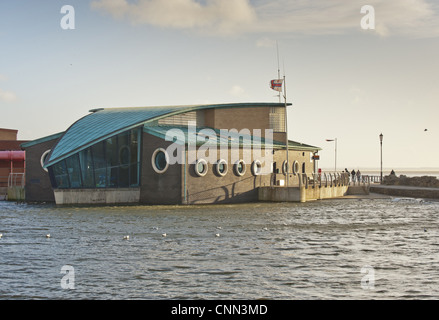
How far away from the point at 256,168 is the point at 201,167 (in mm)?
6665

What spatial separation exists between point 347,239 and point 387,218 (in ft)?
38.3

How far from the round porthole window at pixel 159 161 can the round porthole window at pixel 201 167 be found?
2393 mm

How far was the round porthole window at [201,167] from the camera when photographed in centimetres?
4498

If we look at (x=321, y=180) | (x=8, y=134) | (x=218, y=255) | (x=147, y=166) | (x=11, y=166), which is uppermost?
(x=8, y=134)

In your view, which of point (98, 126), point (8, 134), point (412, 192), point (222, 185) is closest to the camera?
point (222, 185)

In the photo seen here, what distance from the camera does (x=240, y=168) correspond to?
48781 millimetres

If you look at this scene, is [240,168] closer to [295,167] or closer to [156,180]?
[156,180]

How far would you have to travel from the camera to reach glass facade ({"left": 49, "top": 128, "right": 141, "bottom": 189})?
4638 cm

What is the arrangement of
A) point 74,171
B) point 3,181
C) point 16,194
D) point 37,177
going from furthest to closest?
point 3,181 < point 16,194 < point 37,177 < point 74,171

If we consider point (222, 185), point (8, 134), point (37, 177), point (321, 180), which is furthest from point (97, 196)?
point (8, 134)

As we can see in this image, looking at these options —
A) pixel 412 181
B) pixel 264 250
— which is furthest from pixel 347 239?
pixel 412 181

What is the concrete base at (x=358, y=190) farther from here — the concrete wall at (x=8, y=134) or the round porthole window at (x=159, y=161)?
the concrete wall at (x=8, y=134)

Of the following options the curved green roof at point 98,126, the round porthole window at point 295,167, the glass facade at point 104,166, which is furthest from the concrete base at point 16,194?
the round porthole window at point 295,167
